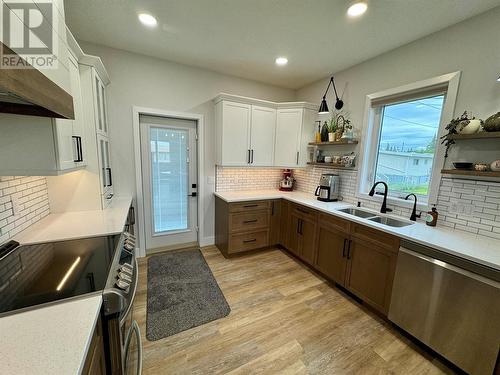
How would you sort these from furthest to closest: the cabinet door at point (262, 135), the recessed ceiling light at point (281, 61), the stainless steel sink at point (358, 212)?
the cabinet door at point (262, 135) → the recessed ceiling light at point (281, 61) → the stainless steel sink at point (358, 212)

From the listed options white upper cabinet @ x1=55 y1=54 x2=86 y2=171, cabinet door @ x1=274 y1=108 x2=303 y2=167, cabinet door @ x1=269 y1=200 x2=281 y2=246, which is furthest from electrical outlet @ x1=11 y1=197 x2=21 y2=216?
cabinet door @ x1=274 y1=108 x2=303 y2=167

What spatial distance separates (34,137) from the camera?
4.06 ft

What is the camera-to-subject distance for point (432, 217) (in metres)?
2.00

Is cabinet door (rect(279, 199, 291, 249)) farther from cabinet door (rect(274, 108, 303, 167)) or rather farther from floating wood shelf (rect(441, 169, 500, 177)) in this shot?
floating wood shelf (rect(441, 169, 500, 177))

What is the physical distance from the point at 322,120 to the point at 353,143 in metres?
0.77

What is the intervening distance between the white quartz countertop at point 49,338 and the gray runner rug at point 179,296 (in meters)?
1.20

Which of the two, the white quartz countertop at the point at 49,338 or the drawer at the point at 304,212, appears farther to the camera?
the drawer at the point at 304,212

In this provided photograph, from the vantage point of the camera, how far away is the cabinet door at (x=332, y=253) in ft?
7.66

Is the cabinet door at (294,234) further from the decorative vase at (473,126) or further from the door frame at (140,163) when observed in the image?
the decorative vase at (473,126)

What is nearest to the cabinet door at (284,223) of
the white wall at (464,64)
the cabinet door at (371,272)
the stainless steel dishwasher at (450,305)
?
the cabinet door at (371,272)

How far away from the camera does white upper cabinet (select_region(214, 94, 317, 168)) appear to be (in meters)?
3.01

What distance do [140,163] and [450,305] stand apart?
344 centimetres

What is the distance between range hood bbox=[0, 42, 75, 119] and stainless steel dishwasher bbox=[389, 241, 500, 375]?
8.10 feet

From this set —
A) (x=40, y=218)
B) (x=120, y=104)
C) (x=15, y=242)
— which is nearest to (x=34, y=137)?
(x=15, y=242)
